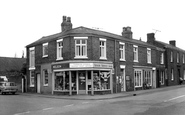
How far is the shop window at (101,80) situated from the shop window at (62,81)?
9.77 ft

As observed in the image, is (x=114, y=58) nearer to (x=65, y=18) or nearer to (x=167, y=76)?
(x=65, y=18)

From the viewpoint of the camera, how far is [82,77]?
2489cm

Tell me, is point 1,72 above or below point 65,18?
below

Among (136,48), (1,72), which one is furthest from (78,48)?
→ (1,72)

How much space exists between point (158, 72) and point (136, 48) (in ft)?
24.8

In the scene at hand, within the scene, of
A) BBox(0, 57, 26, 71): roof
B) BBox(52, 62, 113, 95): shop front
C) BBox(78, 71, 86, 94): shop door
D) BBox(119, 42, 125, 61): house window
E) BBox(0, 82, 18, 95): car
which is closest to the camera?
BBox(52, 62, 113, 95): shop front

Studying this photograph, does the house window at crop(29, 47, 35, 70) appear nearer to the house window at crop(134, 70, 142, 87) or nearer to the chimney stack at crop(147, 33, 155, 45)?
the house window at crop(134, 70, 142, 87)

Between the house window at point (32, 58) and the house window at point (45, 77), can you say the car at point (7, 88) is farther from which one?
the house window at point (45, 77)

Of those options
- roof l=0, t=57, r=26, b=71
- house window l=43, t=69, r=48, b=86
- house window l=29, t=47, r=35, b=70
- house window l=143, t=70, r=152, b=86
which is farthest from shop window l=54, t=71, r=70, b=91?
roof l=0, t=57, r=26, b=71

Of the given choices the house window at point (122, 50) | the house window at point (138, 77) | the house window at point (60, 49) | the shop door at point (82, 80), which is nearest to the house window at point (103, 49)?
the shop door at point (82, 80)

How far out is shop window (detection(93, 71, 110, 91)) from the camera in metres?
25.3

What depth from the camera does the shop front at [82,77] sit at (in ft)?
80.3

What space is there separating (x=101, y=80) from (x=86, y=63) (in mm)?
2880

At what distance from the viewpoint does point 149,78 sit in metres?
34.5
